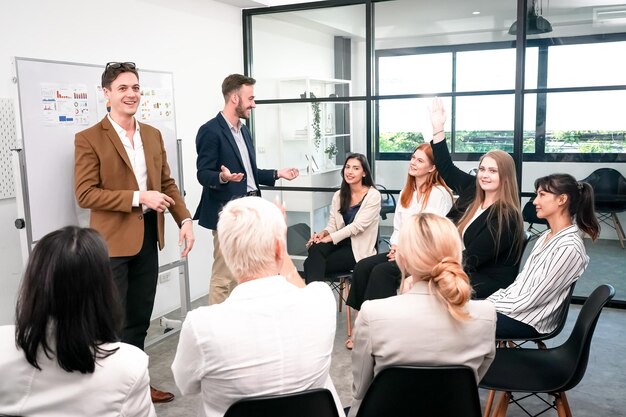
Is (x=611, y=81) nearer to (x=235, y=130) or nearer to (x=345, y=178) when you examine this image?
(x=345, y=178)

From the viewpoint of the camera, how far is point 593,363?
3.42 meters

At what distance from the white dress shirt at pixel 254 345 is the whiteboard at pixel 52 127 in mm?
1884

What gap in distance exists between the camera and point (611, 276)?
14.8 ft

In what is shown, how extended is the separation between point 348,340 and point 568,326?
5.15 ft

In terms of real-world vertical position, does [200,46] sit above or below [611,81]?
above

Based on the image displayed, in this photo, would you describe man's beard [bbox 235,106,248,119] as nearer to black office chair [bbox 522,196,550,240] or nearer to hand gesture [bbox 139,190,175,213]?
hand gesture [bbox 139,190,175,213]

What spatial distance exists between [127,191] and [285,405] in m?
1.71

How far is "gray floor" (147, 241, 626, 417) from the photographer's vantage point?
2.92 meters

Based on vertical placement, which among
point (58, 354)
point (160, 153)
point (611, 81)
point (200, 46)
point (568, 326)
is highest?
point (200, 46)

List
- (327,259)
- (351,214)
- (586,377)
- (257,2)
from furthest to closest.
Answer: (257,2), (351,214), (327,259), (586,377)

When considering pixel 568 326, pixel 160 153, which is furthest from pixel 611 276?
pixel 160 153

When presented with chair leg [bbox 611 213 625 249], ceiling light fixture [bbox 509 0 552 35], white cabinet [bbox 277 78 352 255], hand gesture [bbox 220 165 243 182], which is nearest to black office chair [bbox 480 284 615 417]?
hand gesture [bbox 220 165 243 182]

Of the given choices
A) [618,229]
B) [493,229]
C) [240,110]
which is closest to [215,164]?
[240,110]

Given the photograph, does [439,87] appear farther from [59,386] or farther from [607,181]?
[59,386]
